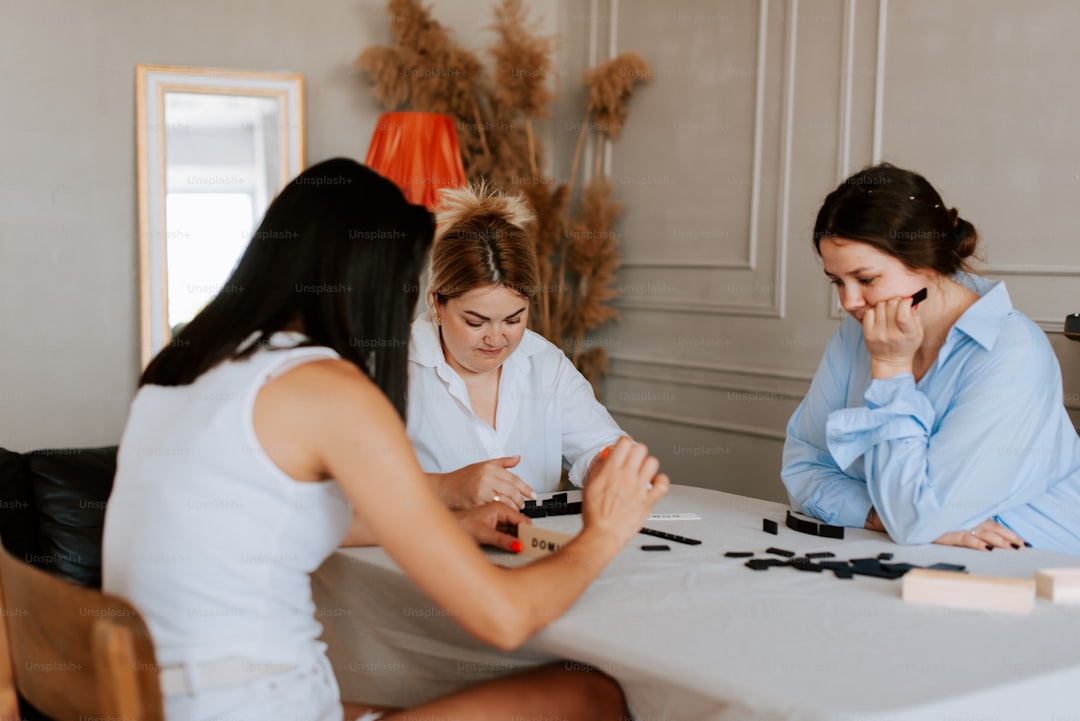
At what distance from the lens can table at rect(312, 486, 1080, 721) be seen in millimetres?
1297

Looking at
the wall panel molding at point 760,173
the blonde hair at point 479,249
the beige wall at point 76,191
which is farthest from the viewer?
the beige wall at point 76,191

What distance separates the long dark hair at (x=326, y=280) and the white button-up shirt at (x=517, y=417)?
3.78ft

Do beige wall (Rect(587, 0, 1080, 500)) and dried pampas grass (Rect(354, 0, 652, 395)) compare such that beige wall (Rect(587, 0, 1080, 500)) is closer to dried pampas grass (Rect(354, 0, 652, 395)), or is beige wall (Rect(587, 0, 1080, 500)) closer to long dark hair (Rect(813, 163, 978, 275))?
dried pampas grass (Rect(354, 0, 652, 395))

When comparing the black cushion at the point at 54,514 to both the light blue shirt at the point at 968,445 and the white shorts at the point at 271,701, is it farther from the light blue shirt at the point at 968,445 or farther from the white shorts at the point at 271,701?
the light blue shirt at the point at 968,445

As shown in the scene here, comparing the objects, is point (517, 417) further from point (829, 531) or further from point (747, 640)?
point (747, 640)

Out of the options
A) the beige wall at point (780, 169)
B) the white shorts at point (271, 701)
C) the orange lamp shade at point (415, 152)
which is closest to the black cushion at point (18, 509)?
the white shorts at point (271, 701)

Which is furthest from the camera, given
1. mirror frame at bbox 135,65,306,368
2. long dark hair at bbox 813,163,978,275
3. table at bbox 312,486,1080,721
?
mirror frame at bbox 135,65,306,368

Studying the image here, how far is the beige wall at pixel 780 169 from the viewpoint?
3.22 meters

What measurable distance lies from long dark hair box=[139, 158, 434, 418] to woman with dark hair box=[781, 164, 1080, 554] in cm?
102

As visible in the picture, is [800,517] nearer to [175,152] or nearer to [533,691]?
[533,691]

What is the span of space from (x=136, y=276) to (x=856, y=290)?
313cm

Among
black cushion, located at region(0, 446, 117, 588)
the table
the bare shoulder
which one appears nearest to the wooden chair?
the bare shoulder

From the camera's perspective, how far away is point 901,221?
2252 mm

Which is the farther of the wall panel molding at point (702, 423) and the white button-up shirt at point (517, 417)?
the wall panel molding at point (702, 423)
